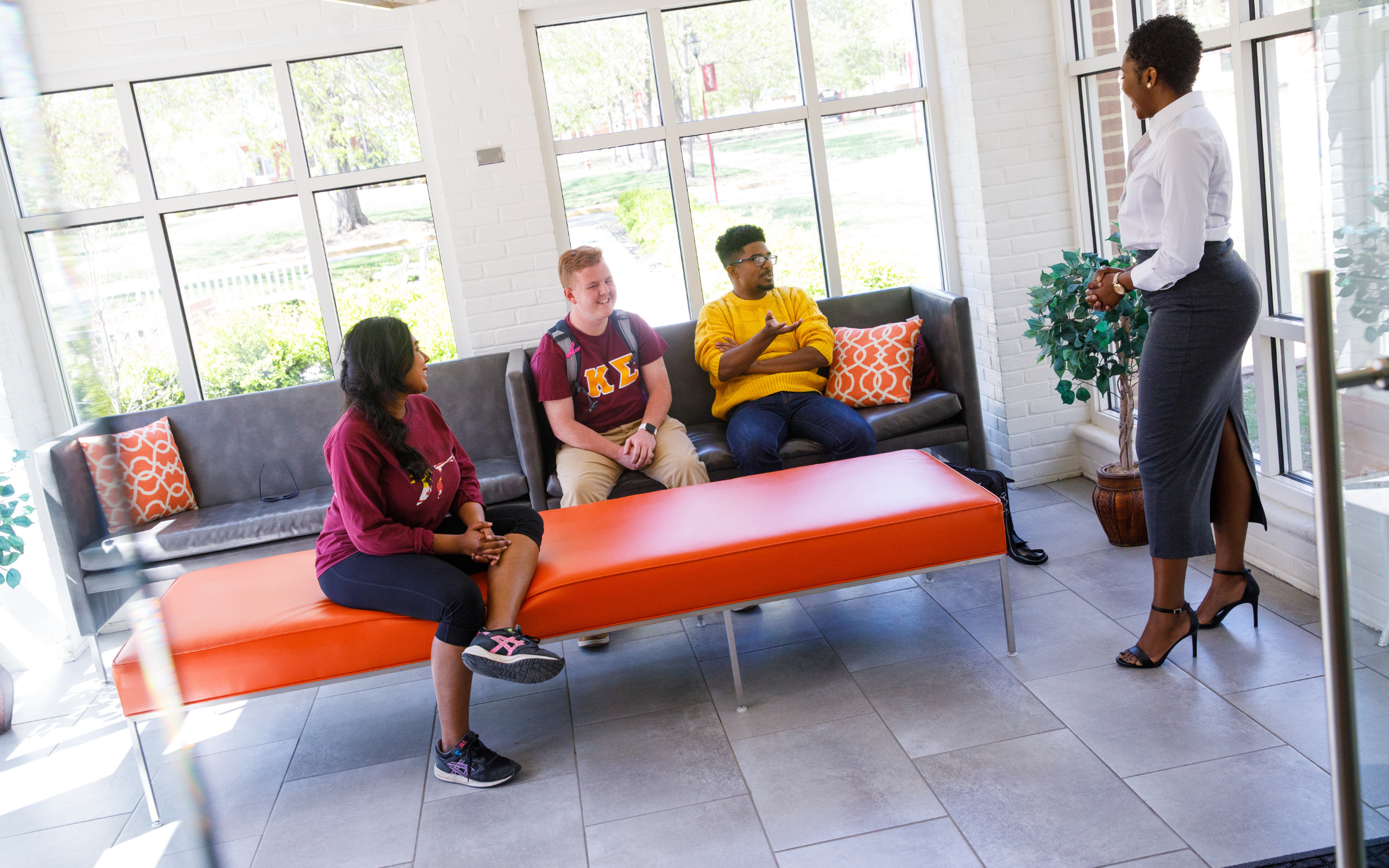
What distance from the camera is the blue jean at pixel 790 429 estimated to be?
3789 mm

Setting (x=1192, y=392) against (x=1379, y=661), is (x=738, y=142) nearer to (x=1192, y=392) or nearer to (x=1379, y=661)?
(x=1192, y=392)

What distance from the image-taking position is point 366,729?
309cm

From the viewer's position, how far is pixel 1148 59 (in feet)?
8.30

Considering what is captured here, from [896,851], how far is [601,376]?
7.13 feet

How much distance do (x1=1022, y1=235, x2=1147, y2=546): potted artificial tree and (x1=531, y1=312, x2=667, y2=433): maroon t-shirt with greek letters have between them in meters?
1.41

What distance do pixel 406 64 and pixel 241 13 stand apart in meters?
0.69

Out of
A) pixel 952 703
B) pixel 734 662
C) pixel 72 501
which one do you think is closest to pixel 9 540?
pixel 72 501

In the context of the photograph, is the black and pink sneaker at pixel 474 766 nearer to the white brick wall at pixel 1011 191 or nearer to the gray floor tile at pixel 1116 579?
the gray floor tile at pixel 1116 579

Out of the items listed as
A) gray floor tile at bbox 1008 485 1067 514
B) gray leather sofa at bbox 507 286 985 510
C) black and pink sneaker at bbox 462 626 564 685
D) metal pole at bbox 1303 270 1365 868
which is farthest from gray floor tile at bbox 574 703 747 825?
gray floor tile at bbox 1008 485 1067 514

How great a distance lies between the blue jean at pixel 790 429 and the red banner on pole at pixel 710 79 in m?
1.57

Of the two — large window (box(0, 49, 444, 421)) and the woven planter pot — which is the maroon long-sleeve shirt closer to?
large window (box(0, 49, 444, 421))

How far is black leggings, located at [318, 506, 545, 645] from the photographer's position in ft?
8.56

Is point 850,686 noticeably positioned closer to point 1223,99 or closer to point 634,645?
point 634,645

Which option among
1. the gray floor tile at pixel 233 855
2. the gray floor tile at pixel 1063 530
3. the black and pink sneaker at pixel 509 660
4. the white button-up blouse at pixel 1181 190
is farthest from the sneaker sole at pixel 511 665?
the gray floor tile at pixel 1063 530
